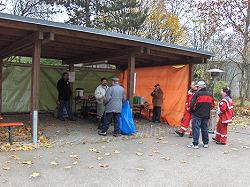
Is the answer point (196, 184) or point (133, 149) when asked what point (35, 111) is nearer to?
point (133, 149)

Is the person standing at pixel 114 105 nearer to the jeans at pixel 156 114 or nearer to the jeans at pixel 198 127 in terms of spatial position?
the jeans at pixel 198 127

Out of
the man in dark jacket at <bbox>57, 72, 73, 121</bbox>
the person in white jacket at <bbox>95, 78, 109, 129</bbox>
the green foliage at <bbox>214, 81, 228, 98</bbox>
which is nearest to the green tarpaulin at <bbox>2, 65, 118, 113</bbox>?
the man in dark jacket at <bbox>57, 72, 73, 121</bbox>

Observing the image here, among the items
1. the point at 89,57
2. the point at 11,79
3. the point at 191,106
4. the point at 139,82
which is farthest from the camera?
the point at 139,82

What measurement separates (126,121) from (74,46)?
2.92m

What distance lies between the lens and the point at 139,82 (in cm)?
1409

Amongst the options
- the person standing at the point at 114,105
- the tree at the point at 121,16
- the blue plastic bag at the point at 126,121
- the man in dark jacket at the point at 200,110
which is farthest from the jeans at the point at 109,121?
the tree at the point at 121,16

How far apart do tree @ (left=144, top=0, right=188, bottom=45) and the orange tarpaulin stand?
10177 mm

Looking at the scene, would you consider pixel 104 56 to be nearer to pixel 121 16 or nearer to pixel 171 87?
pixel 171 87

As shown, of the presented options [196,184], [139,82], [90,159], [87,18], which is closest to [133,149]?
[90,159]

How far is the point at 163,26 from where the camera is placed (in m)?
22.7

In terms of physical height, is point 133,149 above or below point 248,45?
below

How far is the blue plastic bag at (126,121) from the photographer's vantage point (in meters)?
9.16

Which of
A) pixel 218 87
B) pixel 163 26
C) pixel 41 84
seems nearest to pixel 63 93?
pixel 41 84

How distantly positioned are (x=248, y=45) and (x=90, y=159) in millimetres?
15432
